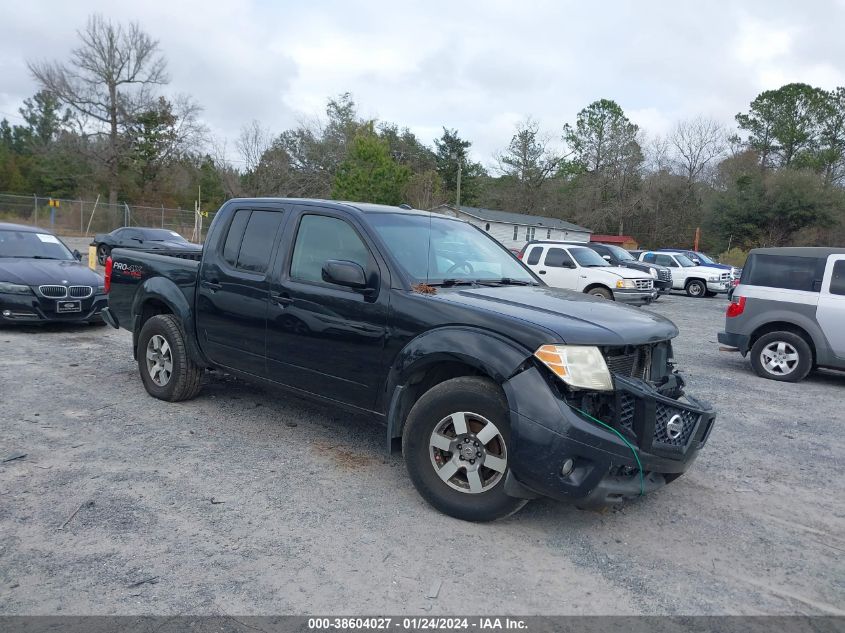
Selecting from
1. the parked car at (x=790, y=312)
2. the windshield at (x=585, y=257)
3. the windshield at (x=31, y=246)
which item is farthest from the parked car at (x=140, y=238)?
the parked car at (x=790, y=312)

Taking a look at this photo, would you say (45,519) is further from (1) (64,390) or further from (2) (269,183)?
(2) (269,183)

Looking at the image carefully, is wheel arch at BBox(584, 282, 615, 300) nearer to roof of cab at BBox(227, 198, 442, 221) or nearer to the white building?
roof of cab at BBox(227, 198, 442, 221)

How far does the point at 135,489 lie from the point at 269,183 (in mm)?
56147

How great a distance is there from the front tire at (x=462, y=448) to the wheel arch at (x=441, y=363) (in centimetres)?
15

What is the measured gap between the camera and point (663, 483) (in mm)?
3988

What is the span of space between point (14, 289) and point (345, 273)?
7.22 m

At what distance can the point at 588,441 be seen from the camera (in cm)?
349

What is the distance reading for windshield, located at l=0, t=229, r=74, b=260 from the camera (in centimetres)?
1015

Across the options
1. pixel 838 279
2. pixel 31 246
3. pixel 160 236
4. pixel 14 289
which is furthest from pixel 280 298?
pixel 160 236

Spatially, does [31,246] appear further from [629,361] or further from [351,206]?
[629,361]

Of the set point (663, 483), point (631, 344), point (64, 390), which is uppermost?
point (631, 344)

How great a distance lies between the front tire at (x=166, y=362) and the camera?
589 cm

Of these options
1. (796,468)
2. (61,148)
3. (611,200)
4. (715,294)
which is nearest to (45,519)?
(796,468)

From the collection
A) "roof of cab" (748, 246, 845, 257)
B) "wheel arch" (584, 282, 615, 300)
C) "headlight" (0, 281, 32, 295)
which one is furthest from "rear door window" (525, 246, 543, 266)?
"headlight" (0, 281, 32, 295)
